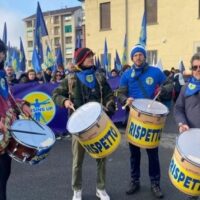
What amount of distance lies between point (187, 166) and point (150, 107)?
1232 millimetres

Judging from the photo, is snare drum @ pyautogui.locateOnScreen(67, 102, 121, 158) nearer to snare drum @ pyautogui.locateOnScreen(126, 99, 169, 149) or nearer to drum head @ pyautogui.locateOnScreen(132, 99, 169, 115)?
snare drum @ pyautogui.locateOnScreen(126, 99, 169, 149)

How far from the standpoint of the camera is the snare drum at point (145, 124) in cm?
420

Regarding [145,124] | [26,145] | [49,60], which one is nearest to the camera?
[26,145]

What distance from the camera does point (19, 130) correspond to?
351 centimetres

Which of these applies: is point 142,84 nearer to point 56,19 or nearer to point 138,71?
point 138,71

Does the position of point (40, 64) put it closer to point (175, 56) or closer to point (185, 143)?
point (185, 143)

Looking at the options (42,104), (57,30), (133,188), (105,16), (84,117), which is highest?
(105,16)

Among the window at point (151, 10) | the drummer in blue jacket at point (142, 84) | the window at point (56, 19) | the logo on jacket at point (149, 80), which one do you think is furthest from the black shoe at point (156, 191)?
the window at point (56, 19)

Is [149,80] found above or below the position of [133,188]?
above

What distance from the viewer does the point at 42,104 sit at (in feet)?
27.9

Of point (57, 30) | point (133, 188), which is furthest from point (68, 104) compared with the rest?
point (57, 30)

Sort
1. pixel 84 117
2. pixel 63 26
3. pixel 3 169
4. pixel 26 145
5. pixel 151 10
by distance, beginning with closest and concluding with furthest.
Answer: pixel 26 145 → pixel 3 169 → pixel 84 117 → pixel 151 10 → pixel 63 26

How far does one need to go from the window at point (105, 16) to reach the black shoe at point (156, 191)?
92.0ft

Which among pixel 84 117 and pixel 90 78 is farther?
pixel 90 78
